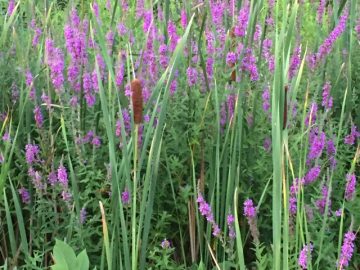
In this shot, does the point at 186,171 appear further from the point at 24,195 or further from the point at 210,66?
the point at 24,195

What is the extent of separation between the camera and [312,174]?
66.6 inches

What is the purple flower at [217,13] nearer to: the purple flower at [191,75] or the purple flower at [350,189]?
the purple flower at [191,75]

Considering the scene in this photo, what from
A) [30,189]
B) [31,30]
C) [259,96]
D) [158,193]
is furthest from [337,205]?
[31,30]

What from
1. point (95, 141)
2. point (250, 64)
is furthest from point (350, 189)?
point (95, 141)

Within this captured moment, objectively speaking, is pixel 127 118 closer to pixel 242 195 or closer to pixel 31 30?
pixel 242 195

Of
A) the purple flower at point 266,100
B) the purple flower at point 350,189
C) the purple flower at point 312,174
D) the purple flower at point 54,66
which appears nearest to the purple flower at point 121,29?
the purple flower at point 54,66

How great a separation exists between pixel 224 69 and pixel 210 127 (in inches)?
8.6

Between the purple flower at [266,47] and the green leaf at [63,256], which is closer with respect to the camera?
the green leaf at [63,256]

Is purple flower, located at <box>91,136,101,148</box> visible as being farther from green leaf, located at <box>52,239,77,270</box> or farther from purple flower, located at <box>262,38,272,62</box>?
purple flower, located at <box>262,38,272,62</box>

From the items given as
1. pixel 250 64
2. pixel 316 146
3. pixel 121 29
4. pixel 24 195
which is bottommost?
pixel 24 195

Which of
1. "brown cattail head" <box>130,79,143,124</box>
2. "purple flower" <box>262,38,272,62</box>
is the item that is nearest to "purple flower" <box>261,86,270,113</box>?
"purple flower" <box>262,38,272,62</box>

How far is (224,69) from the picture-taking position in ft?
6.36

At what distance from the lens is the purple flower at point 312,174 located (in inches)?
66.2

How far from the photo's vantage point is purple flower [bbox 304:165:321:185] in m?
1.68
